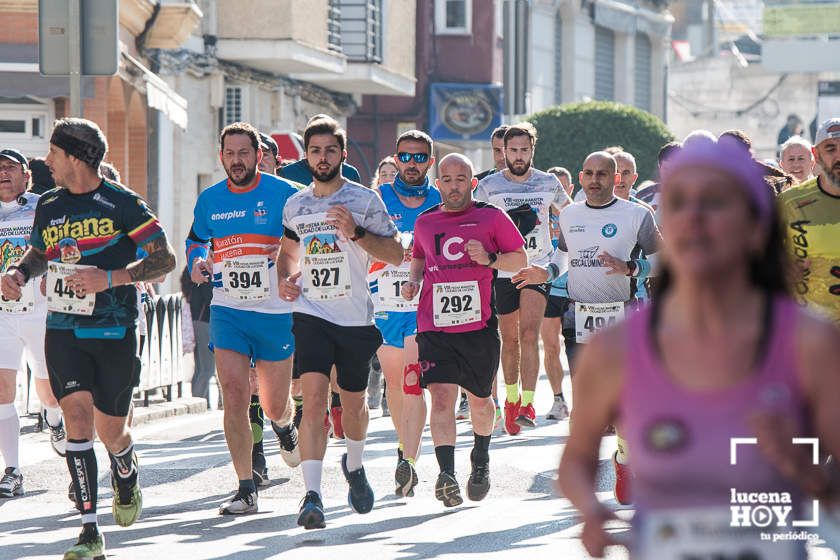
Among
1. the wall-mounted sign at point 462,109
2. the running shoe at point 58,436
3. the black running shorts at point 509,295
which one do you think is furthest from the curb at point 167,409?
the wall-mounted sign at point 462,109

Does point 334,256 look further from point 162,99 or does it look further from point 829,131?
point 162,99

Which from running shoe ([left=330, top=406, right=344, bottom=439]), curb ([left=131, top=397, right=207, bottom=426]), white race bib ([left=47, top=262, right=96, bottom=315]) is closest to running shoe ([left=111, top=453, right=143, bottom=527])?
white race bib ([left=47, top=262, right=96, bottom=315])

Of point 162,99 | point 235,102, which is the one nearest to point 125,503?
point 162,99

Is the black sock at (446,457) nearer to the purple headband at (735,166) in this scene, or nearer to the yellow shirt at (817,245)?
the yellow shirt at (817,245)

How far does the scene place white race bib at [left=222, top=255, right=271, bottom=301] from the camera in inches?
391

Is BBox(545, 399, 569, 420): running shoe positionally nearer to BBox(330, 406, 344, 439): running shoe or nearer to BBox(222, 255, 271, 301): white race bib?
BBox(330, 406, 344, 439): running shoe

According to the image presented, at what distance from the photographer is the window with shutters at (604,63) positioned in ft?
202

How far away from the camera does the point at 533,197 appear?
1391cm

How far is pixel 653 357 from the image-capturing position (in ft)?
12.1

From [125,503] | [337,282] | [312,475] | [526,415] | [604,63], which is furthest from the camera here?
[604,63]

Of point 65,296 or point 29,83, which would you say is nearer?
point 65,296

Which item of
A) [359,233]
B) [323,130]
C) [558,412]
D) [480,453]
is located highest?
[323,130]

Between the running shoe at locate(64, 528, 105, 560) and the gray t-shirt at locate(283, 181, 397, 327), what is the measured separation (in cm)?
182

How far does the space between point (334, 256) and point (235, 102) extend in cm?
2267
